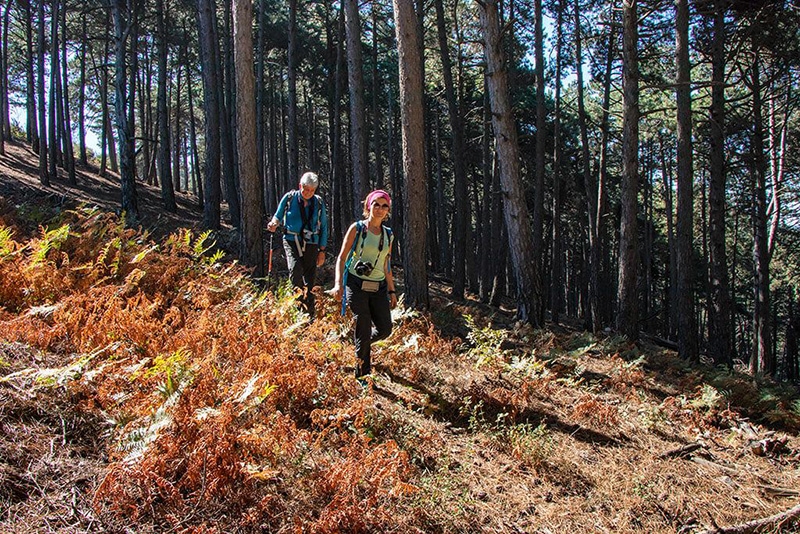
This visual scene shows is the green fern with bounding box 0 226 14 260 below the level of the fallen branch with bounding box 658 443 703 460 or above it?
above

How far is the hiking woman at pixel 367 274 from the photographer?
5.63 metres

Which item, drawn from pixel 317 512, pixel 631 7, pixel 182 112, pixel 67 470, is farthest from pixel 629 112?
pixel 182 112

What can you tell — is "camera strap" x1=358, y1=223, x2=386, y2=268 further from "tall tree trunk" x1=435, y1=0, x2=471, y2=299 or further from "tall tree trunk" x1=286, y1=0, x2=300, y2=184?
"tall tree trunk" x1=286, y1=0, x2=300, y2=184

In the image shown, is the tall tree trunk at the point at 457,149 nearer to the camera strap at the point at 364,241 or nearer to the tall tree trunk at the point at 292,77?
the tall tree trunk at the point at 292,77

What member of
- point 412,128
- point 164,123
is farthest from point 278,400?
point 164,123

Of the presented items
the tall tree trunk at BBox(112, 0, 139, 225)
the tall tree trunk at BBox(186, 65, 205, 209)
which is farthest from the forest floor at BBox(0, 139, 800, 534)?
the tall tree trunk at BBox(186, 65, 205, 209)

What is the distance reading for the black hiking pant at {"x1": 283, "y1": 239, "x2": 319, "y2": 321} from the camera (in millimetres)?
7457

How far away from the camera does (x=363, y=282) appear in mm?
5637

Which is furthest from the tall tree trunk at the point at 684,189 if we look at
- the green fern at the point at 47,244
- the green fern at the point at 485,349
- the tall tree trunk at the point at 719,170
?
the green fern at the point at 47,244

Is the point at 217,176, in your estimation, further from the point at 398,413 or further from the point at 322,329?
the point at 398,413

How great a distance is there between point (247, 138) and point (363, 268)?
19.2 ft

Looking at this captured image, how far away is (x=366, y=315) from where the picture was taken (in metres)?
5.69

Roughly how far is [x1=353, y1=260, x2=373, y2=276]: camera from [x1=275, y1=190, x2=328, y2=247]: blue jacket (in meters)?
1.94

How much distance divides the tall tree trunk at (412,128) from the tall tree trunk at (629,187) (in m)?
4.18
